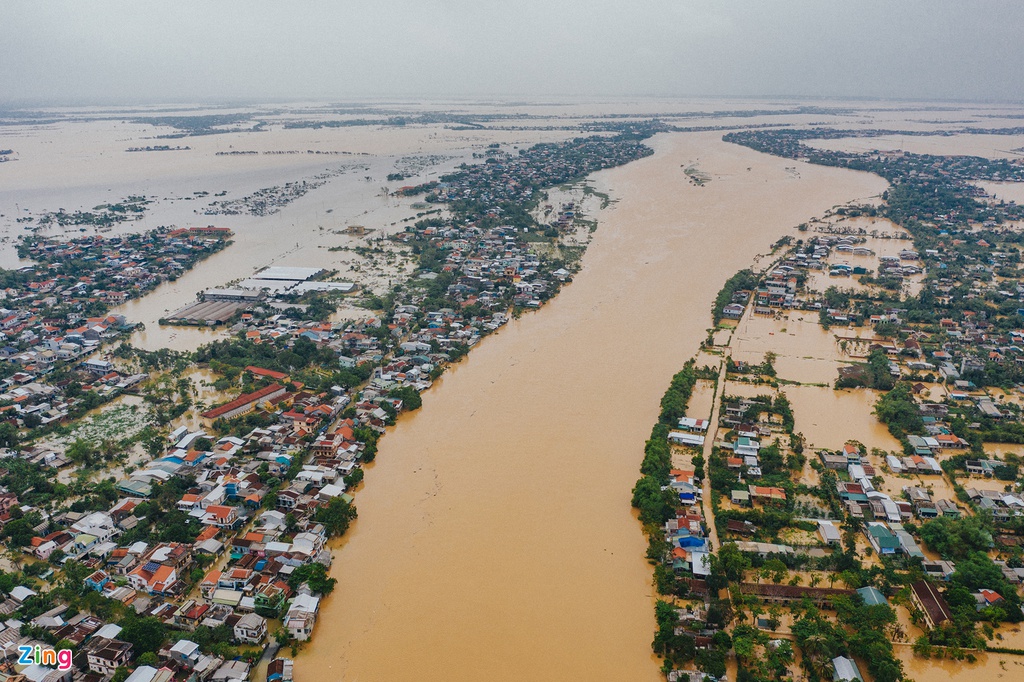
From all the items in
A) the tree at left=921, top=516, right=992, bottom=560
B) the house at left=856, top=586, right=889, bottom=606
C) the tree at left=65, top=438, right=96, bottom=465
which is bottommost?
the house at left=856, top=586, right=889, bottom=606

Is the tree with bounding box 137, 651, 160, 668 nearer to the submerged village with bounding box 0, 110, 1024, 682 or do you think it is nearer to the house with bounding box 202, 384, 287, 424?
the submerged village with bounding box 0, 110, 1024, 682

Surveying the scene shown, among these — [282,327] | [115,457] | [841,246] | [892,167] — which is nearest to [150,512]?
[115,457]

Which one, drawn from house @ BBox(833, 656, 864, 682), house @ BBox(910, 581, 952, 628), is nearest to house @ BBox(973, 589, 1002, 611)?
house @ BBox(910, 581, 952, 628)

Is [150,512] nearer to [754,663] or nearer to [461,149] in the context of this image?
[754,663]

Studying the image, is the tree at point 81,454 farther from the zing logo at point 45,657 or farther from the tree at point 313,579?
the tree at point 313,579

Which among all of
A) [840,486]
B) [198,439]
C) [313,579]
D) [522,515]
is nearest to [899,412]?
[840,486]
